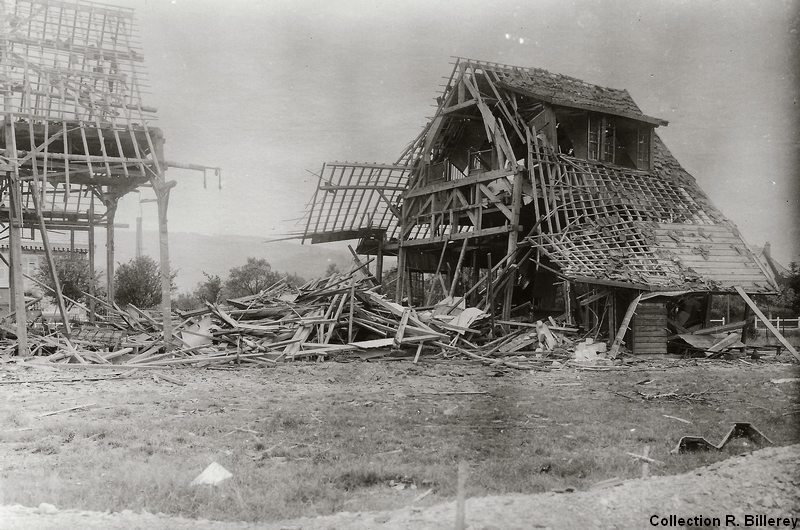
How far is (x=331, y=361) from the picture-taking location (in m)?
17.1

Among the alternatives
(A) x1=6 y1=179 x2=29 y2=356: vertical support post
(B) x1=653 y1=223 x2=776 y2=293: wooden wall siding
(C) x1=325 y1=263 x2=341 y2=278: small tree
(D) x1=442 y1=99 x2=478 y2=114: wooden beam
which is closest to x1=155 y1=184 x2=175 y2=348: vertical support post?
(A) x1=6 y1=179 x2=29 y2=356: vertical support post

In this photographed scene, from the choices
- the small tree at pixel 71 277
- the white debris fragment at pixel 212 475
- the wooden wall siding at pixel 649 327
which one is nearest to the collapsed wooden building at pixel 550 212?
the wooden wall siding at pixel 649 327

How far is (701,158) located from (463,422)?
2363 centimetres

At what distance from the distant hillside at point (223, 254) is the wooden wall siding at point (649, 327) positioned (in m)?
125

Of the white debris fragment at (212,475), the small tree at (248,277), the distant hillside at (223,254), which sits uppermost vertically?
the white debris fragment at (212,475)

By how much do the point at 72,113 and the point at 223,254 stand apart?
145471 mm

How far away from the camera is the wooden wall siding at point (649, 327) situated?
59.9 ft

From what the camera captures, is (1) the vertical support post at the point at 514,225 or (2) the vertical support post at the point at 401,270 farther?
(2) the vertical support post at the point at 401,270

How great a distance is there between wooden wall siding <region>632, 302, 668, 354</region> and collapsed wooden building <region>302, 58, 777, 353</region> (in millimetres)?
37

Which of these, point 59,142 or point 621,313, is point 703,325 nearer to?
point 621,313

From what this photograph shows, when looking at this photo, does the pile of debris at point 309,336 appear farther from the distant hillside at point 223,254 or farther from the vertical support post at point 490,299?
the distant hillside at point 223,254

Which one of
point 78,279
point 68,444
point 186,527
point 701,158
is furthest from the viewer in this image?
point 78,279

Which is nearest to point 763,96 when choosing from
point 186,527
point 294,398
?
point 294,398

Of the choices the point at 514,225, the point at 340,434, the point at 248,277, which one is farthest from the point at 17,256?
the point at 248,277
